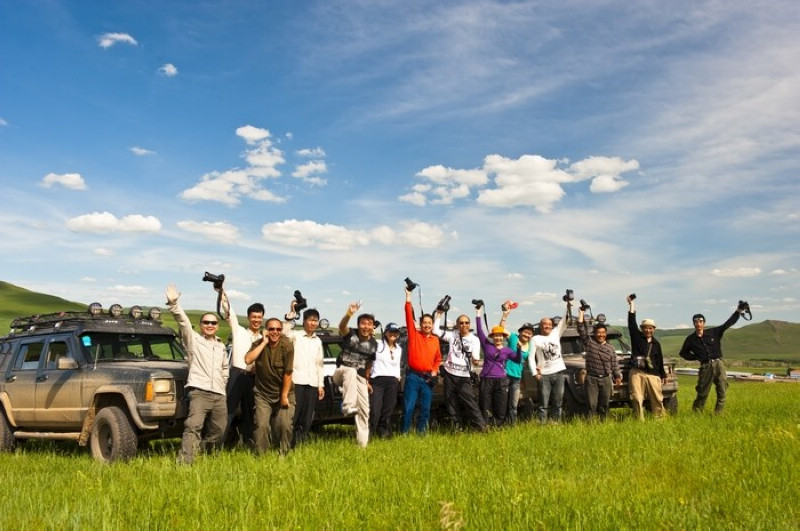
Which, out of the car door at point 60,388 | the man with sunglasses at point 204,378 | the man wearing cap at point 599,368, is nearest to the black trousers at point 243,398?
the man with sunglasses at point 204,378

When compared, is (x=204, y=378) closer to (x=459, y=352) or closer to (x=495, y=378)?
(x=459, y=352)

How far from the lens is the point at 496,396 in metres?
10.8

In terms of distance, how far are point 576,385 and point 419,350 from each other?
3.65 meters

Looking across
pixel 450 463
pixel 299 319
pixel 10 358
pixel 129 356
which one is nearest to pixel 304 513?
pixel 450 463

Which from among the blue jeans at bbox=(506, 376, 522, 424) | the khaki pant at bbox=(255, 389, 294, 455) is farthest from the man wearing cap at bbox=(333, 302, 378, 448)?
the blue jeans at bbox=(506, 376, 522, 424)

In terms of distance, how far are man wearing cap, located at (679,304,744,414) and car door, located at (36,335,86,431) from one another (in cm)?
978

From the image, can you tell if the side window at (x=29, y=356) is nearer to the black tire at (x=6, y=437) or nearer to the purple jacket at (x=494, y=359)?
the black tire at (x=6, y=437)

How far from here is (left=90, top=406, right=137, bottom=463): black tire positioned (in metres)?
8.05

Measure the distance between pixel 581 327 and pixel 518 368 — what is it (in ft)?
4.88

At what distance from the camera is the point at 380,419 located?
A: 9930 millimetres

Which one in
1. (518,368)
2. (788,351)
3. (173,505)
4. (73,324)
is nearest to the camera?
(173,505)

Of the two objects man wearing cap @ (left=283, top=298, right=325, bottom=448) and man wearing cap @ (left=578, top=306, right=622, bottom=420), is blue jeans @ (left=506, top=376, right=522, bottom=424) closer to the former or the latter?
man wearing cap @ (left=578, top=306, right=622, bottom=420)

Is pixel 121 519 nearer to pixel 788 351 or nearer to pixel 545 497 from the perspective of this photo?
pixel 545 497

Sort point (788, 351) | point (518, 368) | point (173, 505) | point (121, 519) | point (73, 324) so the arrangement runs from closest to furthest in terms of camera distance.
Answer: point (121, 519)
point (173, 505)
point (73, 324)
point (518, 368)
point (788, 351)
